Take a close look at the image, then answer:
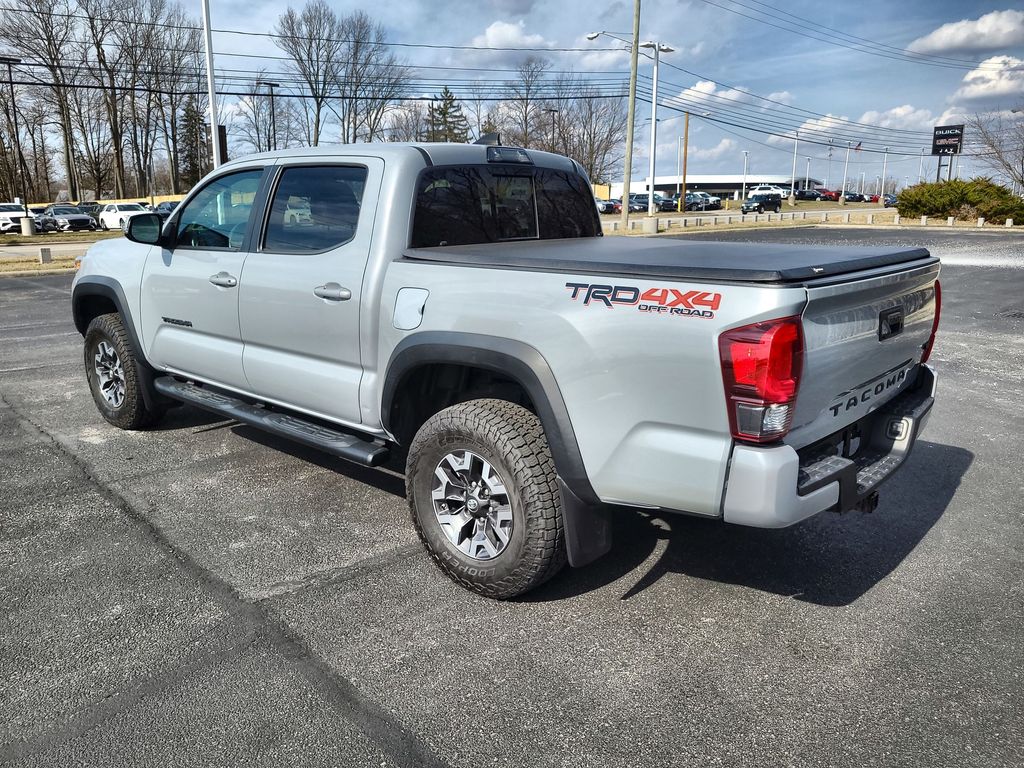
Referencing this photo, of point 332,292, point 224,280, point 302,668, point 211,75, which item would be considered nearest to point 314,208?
point 332,292

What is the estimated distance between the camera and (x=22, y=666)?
285 cm

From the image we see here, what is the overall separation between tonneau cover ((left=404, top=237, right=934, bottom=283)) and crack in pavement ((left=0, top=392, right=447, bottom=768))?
5.14ft

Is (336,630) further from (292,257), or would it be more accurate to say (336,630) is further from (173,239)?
(173,239)

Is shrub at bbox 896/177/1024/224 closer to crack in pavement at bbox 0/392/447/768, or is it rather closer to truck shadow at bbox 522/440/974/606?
truck shadow at bbox 522/440/974/606

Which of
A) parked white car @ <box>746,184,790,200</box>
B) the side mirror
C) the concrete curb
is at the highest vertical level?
parked white car @ <box>746,184,790,200</box>

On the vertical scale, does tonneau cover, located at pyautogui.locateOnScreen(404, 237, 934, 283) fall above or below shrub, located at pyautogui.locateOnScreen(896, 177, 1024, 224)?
below

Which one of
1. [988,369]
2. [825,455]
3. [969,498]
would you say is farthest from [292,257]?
[988,369]

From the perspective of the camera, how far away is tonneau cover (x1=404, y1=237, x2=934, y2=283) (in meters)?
2.64

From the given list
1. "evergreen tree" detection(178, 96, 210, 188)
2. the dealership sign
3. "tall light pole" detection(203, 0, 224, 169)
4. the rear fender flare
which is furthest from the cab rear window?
"evergreen tree" detection(178, 96, 210, 188)

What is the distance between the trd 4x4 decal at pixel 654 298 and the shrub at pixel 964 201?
3822cm

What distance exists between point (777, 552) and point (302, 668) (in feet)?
7.47

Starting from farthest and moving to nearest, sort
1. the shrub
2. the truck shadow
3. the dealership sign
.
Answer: the dealership sign → the shrub → the truck shadow

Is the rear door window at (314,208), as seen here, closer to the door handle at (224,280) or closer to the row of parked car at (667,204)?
the door handle at (224,280)

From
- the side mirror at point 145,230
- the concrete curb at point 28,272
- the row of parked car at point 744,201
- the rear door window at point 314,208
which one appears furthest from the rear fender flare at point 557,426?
the row of parked car at point 744,201
